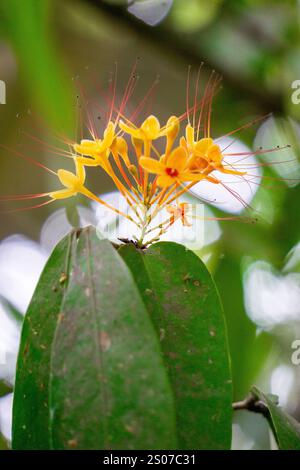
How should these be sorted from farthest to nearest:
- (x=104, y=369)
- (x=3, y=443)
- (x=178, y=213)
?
(x=3, y=443) < (x=178, y=213) < (x=104, y=369)

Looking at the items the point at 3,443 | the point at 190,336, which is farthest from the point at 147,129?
the point at 3,443

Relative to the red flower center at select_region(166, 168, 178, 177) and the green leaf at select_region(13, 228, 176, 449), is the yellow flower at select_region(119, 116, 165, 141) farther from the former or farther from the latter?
the green leaf at select_region(13, 228, 176, 449)

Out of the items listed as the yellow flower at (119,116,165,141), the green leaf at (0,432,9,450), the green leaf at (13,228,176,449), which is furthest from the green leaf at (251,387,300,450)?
the green leaf at (0,432,9,450)

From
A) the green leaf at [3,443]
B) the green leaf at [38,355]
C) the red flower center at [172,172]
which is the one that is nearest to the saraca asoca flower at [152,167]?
the red flower center at [172,172]

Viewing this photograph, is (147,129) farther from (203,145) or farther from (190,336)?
(190,336)

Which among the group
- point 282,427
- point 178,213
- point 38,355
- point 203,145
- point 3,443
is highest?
point 203,145

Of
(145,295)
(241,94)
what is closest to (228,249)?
(241,94)
